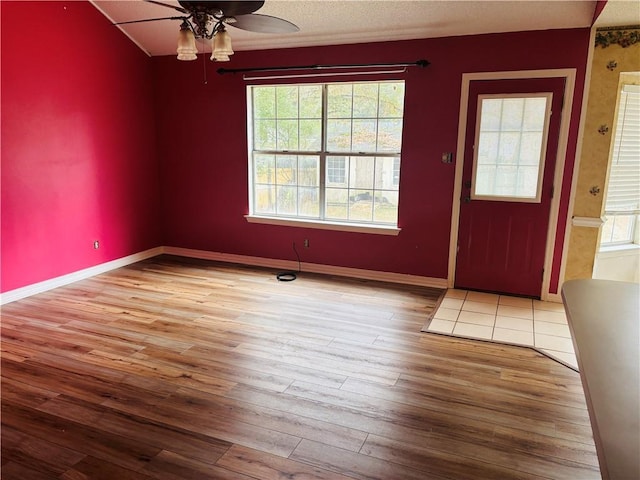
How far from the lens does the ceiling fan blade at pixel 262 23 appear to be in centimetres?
241

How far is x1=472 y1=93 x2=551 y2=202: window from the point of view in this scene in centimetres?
390

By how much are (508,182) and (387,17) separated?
68.9 inches

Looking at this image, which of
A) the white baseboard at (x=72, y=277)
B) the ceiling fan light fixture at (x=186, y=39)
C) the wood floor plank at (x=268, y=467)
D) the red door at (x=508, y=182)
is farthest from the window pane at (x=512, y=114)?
the white baseboard at (x=72, y=277)

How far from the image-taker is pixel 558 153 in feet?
12.7

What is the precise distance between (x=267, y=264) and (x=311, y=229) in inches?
26.8

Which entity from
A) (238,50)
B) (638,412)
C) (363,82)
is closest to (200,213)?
(238,50)

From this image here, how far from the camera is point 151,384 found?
104 inches

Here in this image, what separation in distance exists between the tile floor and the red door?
23 centimetres

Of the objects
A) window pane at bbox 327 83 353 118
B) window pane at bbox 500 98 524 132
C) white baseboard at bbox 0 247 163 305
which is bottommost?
white baseboard at bbox 0 247 163 305

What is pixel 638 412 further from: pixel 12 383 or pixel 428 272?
pixel 428 272

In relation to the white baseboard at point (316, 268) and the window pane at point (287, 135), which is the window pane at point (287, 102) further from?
the white baseboard at point (316, 268)

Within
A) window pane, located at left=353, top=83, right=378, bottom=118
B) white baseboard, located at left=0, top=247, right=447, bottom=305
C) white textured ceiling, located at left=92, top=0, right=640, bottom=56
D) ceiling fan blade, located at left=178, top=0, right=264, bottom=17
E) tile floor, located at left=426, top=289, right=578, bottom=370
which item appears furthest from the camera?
window pane, located at left=353, top=83, right=378, bottom=118

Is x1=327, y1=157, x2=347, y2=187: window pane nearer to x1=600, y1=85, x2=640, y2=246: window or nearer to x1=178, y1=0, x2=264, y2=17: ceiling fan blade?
x1=600, y1=85, x2=640, y2=246: window

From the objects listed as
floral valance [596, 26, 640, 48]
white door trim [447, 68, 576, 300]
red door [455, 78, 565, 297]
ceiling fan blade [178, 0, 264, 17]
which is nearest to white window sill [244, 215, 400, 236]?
white door trim [447, 68, 576, 300]
